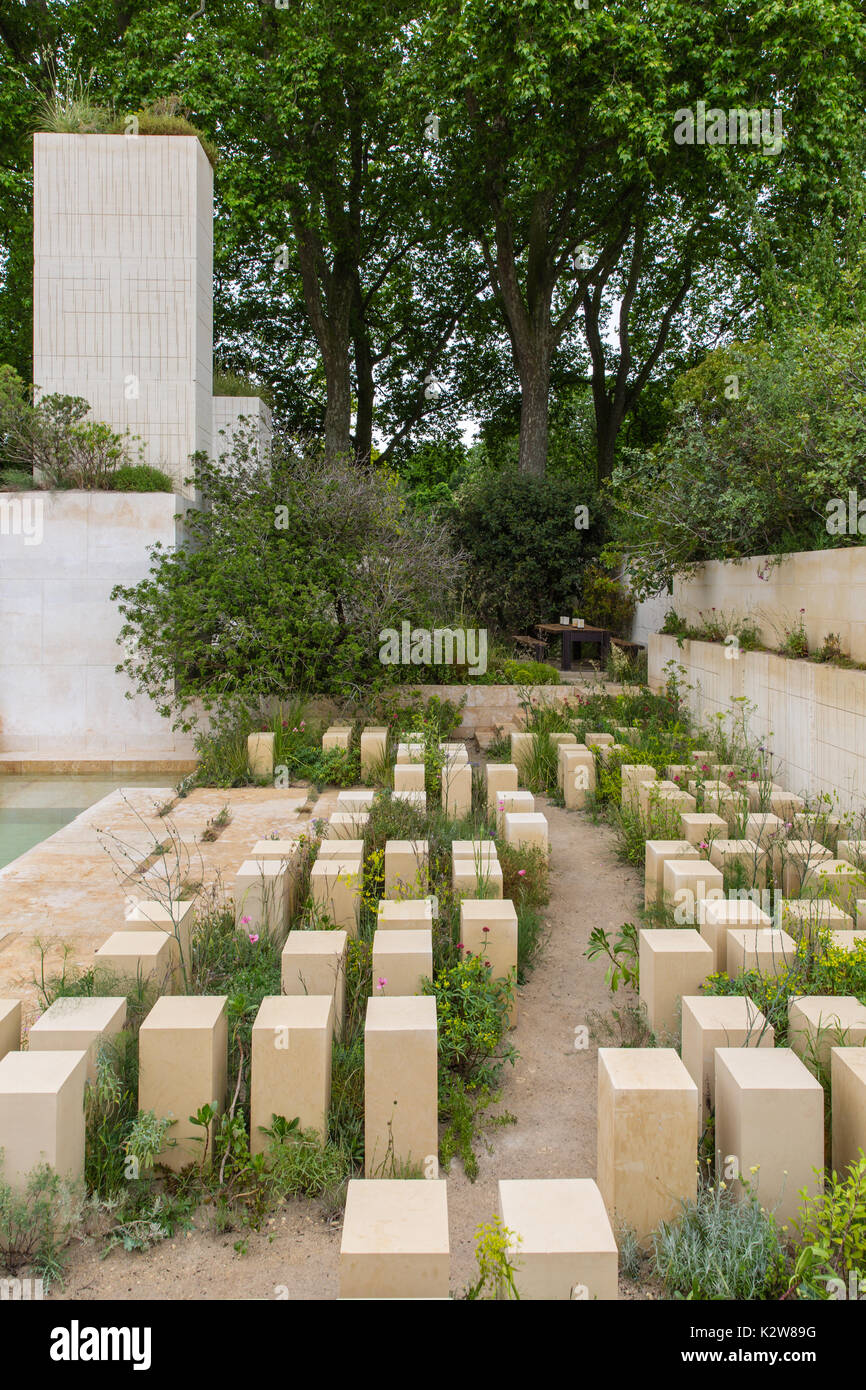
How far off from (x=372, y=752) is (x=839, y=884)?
401 cm

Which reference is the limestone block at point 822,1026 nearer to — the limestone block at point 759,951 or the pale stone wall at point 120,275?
the limestone block at point 759,951

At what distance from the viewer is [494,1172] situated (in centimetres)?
296

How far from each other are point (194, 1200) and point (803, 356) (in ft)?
22.9

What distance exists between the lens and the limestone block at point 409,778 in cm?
632

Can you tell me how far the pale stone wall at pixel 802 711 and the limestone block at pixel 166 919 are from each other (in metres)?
3.84

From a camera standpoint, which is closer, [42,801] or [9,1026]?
[9,1026]

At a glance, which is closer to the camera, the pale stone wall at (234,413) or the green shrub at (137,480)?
the green shrub at (137,480)

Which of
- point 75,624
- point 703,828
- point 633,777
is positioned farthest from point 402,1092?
point 75,624

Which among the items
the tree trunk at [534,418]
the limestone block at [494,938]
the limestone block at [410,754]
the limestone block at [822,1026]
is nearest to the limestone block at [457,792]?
the limestone block at [410,754]

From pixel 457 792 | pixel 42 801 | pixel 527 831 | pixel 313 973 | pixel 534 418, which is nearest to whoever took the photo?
pixel 313 973

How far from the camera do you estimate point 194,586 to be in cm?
908

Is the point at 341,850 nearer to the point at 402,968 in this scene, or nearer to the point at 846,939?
the point at 402,968

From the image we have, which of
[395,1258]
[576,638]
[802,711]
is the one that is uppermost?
[576,638]
